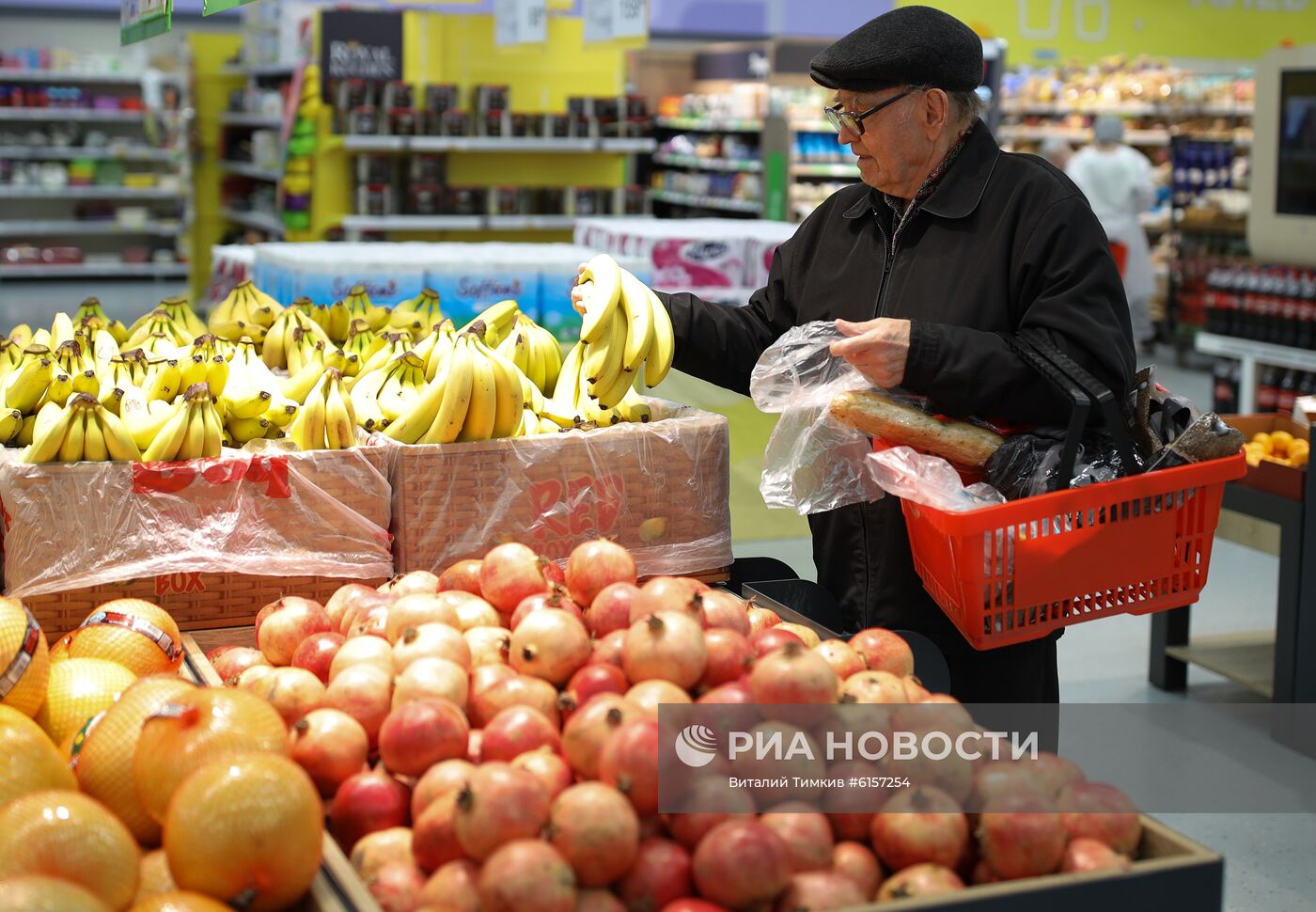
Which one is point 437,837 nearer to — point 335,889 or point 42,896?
point 335,889

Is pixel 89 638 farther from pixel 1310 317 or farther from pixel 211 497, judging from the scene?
pixel 1310 317

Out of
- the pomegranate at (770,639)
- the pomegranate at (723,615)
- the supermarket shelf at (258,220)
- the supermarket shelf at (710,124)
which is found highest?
the supermarket shelf at (710,124)

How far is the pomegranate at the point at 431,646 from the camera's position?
1660 mm

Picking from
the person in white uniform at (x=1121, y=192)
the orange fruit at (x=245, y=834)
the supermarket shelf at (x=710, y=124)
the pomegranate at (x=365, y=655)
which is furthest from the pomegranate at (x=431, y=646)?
the supermarket shelf at (x=710, y=124)

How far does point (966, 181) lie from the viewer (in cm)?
238

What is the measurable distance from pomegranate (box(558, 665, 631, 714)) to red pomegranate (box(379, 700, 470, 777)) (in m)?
0.13

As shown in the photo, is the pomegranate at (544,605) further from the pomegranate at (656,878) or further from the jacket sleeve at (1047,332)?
the jacket sleeve at (1047,332)

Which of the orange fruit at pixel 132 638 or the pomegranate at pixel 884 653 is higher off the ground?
the pomegranate at pixel 884 653

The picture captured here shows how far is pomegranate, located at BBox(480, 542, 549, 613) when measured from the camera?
1908mm

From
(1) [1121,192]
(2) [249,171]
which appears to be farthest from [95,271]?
(1) [1121,192]

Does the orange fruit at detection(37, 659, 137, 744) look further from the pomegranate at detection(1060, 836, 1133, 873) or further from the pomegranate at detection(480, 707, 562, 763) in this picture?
the pomegranate at detection(1060, 836, 1133, 873)

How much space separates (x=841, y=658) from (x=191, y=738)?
77 cm

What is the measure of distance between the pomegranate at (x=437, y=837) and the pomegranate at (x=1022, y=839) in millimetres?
530

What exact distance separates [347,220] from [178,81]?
28.1 ft
